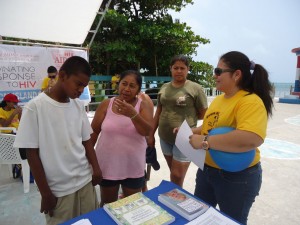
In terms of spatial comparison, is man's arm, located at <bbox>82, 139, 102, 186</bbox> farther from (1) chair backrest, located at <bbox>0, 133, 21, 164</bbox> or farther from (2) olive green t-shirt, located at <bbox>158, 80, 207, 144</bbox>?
(1) chair backrest, located at <bbox>0, 133, 21, 164</bbox>

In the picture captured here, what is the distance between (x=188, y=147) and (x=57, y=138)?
2.73ft

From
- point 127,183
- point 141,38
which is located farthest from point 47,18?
point 141,38

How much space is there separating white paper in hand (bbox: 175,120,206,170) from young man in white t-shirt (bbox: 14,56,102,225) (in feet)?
2.21

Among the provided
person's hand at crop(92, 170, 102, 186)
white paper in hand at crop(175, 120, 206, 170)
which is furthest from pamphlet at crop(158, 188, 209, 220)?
person's hand at crop(92, 170, 102, 186)

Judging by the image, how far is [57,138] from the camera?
4.48 feet

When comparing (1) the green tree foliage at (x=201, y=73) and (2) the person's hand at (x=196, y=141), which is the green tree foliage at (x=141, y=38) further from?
(2) the person's hand at (x=196, y=141)

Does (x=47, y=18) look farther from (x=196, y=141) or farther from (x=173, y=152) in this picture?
(x=196, y=141)

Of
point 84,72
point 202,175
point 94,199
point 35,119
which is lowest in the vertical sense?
point 94,199

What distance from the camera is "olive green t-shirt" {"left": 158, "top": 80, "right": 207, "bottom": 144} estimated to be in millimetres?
2562

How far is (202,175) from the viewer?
169 centimetres

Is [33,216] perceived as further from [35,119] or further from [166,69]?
[166,69]

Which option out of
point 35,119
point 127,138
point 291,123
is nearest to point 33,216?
point 127,138

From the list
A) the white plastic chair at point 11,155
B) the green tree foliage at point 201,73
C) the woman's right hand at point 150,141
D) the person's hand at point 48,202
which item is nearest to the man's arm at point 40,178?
the person's hand at point 48,202

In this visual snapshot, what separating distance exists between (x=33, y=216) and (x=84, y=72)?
193 cm
